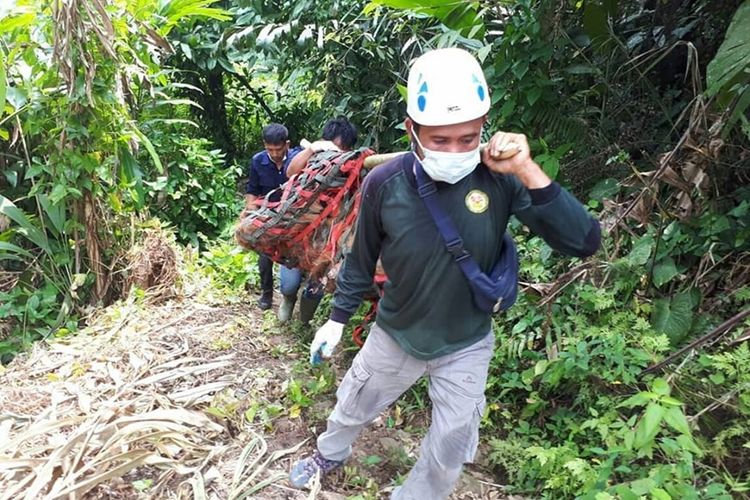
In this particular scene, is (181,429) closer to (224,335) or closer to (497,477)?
(224,335)

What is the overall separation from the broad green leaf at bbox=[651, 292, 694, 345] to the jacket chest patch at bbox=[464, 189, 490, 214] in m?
1.40

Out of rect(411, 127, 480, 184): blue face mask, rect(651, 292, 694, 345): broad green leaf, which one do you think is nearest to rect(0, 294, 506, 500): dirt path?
rect(651, 292, 694, 345): broad green leaf

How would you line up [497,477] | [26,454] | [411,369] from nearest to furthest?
[411,369]
[26,454]
[497,477]

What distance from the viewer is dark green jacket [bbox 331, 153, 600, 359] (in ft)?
5.86

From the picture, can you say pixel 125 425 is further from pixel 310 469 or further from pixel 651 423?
pixel 651 423

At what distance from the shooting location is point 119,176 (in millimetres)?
4242

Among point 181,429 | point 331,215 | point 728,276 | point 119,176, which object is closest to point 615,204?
point 728,276

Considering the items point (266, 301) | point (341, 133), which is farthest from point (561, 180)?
point (266, 301)

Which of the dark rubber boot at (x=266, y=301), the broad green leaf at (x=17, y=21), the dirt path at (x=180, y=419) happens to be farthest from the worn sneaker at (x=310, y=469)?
the broad green leaf at (x=17, y=21)

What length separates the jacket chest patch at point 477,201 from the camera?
1849 mm

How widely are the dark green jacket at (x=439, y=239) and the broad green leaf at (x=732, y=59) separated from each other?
0.91 meters

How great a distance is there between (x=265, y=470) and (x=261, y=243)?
3.77ft

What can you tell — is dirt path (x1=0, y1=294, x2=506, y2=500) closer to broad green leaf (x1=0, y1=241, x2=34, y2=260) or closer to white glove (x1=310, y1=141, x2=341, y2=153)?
broad green leaf (x1=0, y1=241, x2=34, y2=260)

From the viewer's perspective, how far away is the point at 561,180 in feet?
11.9
